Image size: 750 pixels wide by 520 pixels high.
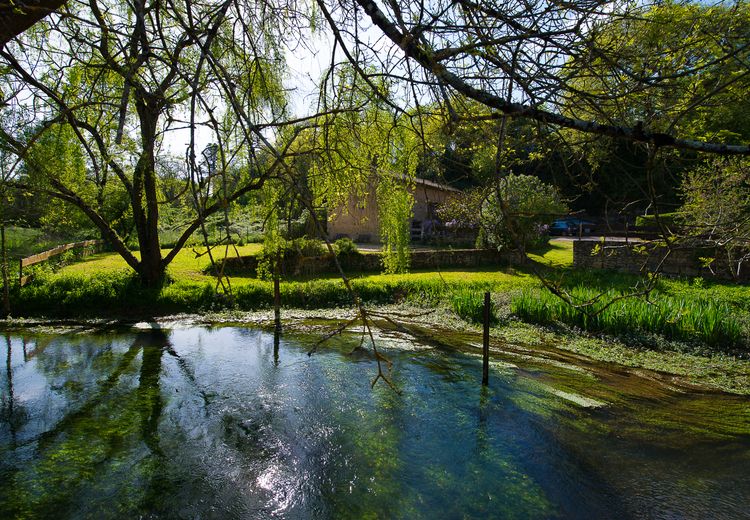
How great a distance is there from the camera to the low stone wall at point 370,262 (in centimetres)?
1446

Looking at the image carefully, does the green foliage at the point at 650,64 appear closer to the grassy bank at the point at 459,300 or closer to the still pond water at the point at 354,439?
the still pond water at the point at 354,439

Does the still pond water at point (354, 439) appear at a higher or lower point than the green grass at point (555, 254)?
lower

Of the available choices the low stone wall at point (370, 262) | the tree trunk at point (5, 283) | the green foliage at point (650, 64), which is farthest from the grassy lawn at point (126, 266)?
the green foliage at point (650, 64)

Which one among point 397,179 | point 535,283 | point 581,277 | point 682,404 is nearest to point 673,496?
point 682,404

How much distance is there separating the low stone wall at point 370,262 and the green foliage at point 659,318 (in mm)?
4772

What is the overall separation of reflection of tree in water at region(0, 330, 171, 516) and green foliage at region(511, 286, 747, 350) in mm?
6691

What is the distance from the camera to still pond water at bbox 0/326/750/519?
14.7 feet

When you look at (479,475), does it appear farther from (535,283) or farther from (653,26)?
(535,283)

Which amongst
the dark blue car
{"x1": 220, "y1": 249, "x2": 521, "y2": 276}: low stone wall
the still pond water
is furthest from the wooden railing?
the dark blue car

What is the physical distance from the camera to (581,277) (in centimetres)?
1480

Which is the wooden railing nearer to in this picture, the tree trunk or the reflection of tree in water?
the tree trunk

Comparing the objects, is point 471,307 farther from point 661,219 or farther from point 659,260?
point 661,219

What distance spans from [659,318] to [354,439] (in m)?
6.57

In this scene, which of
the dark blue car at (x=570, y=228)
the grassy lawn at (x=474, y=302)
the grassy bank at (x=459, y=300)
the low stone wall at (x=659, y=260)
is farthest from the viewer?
the dark blue car at (x=570, y=228)
